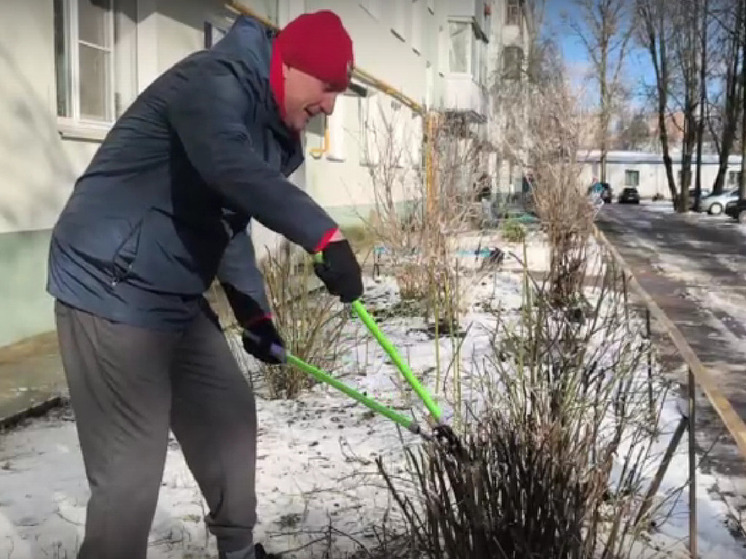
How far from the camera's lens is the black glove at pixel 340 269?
2.19 m

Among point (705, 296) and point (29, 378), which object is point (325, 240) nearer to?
point (29, 378)

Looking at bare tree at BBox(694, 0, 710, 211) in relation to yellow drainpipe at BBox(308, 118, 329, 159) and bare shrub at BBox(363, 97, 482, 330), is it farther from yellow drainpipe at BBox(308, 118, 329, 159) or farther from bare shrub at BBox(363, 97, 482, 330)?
bare shrub at BBox(363, 97, 482, 330)

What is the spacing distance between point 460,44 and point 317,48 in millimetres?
29551

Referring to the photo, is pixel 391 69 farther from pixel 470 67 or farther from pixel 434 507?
pixel 434 507

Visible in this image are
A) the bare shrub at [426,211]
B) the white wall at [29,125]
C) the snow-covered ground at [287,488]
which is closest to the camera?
the snow-covered ground at [287,488]

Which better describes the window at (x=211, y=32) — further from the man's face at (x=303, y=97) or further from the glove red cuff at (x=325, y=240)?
the glove red cuff at (x=325, y=240)

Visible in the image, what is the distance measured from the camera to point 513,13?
157ft

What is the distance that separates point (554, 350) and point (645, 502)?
55cm

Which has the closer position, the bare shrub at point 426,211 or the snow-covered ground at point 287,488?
the snow-covered ground at point 287,488

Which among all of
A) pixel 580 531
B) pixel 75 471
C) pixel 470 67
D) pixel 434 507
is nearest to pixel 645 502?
pixel 580 531

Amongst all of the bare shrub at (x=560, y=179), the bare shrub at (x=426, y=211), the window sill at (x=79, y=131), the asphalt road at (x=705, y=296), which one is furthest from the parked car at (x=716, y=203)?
the window sill at (x=79, y=131)

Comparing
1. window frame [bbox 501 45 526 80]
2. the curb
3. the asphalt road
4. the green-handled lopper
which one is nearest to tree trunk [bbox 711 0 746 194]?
window frame [bbox 501 45 526 80]

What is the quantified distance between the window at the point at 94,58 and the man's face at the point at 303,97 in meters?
5.78

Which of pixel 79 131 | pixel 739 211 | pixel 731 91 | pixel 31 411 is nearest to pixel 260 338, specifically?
pixel 31 411
